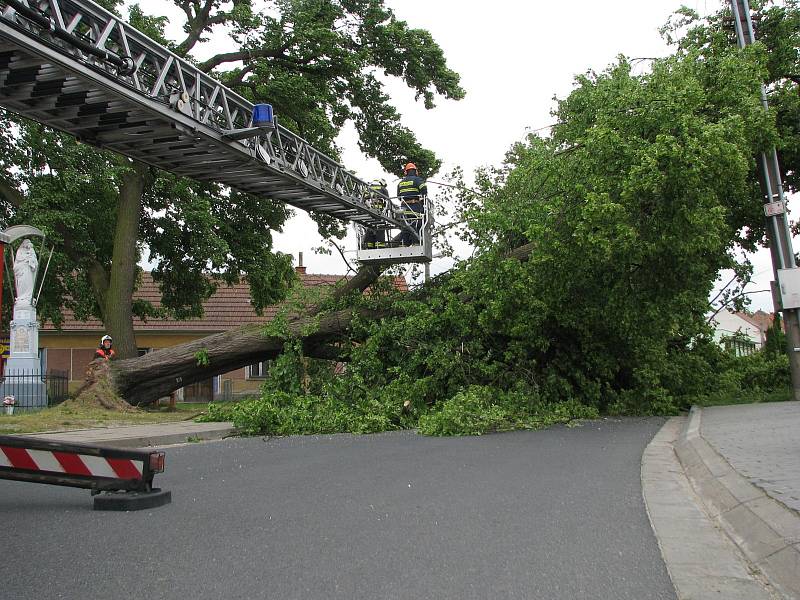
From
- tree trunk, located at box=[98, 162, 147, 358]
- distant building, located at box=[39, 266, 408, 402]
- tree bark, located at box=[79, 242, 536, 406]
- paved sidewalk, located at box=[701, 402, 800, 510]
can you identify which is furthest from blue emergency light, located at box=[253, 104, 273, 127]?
distant building, located at box=[39, 266, 408, 402]

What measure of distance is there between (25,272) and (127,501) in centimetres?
1622

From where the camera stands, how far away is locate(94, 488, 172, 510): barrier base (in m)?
5.97

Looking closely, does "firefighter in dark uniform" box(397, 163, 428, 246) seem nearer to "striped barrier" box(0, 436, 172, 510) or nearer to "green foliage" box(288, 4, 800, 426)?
"green foliage" box(288, 4, 800, 426)

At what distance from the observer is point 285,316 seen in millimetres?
16625

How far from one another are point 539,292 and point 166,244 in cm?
1313

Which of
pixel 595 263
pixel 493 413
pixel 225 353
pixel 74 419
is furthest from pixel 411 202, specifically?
pixel 74 419

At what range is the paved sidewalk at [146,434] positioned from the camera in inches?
455

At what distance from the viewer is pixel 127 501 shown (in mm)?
5965

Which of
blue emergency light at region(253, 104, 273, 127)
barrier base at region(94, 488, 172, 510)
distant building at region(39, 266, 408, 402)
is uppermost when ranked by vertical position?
blue emergency light at region(253, 104, 273, 127)

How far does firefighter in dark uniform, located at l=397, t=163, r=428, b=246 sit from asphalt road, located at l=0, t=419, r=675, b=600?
773cm

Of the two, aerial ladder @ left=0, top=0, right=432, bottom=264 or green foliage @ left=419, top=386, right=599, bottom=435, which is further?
green foliage @ left=419, top=386, right=599, bottom=435

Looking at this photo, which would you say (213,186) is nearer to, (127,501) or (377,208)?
(377,208)

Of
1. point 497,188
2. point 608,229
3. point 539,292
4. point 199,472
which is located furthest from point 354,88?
point 199,472

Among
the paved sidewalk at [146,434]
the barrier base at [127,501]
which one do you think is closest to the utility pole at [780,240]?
the paved sidewalk at [146,434]
